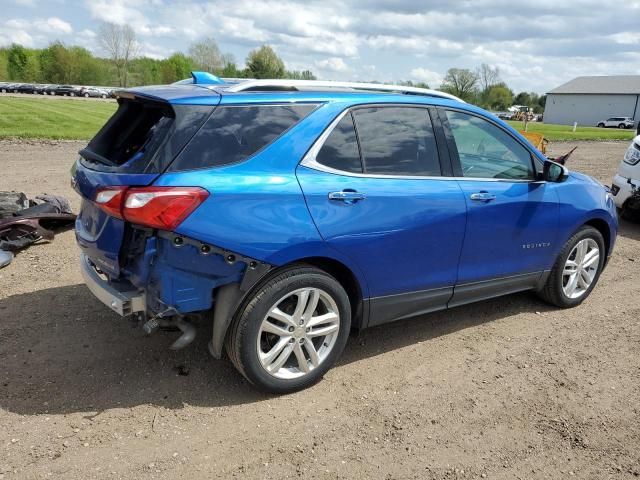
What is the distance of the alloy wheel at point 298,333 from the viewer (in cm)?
327

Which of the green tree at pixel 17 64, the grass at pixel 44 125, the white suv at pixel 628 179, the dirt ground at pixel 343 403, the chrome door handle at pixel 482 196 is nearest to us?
the dirt ground at pixel 343 403

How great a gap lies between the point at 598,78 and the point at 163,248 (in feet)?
335

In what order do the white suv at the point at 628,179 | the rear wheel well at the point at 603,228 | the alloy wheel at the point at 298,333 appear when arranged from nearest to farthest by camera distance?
the alloy wheel at the point at 298,333
the rear wheel well at the point at 603,228
the white suv at the point at 628,179

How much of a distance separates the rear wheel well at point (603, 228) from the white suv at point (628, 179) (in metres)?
3.21

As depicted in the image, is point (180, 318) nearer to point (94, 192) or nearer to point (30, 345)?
point (94, 192)

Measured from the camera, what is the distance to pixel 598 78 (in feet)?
293

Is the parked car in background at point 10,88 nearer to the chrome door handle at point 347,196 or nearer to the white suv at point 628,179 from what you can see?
the white suv at point 628,179

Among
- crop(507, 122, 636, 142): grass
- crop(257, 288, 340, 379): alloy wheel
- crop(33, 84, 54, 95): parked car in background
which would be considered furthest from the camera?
crop(33, 84, 54, 95): parked car in background

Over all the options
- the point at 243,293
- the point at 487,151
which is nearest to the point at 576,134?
the point at 487,151

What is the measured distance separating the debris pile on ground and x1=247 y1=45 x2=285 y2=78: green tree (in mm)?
66333

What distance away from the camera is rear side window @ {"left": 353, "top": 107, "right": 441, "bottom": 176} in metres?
3.54

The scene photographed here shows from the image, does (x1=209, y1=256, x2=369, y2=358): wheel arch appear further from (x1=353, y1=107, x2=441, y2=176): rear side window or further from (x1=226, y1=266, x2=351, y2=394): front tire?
(x1=353, y1=107, x2=441, y2=176): rear side window

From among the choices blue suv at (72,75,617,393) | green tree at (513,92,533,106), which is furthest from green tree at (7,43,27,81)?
blue suv at (72,75,617,393)

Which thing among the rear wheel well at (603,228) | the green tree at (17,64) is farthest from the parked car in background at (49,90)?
the rear wheel well at (603,228)
